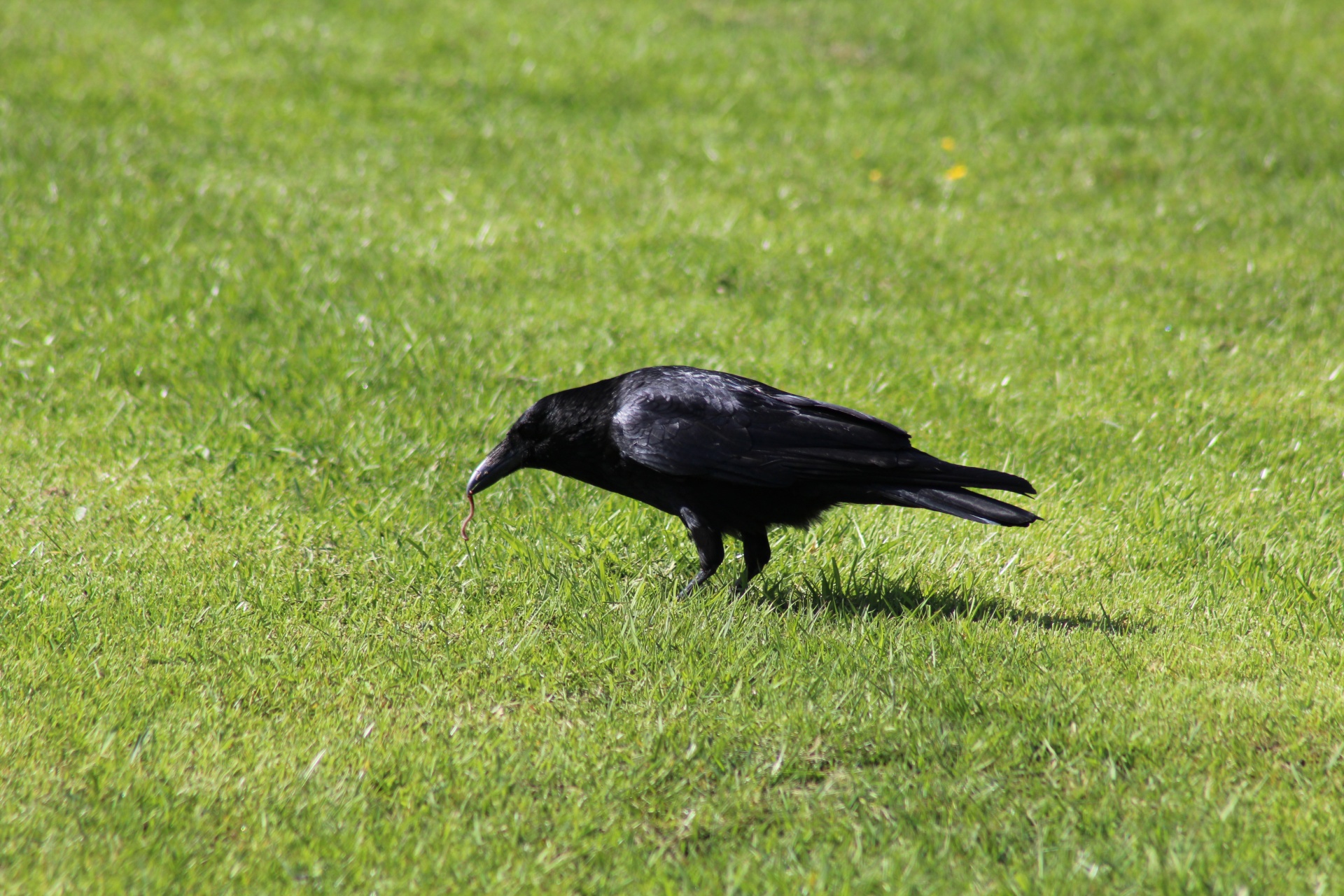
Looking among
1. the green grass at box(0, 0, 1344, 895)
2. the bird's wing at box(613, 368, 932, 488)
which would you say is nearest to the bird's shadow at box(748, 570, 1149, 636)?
the green grass at box(0, 0, 1344, 895)

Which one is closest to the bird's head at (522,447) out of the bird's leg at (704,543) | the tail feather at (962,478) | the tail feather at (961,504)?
the bird's leg at (704,543)

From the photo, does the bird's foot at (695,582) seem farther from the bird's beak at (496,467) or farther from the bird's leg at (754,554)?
the bird's beak at (496,467)

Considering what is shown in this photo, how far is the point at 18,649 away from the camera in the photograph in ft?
12.6

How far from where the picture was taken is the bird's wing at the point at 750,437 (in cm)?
423

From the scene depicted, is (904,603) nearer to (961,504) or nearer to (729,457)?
(961,504)

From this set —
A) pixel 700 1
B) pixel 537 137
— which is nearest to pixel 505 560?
pixel 537 137

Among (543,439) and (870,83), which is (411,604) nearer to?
(543,439)

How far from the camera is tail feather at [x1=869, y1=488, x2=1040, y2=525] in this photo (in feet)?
12.9

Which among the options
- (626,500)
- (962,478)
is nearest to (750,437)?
(962,478)

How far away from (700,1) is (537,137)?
332 centimetres

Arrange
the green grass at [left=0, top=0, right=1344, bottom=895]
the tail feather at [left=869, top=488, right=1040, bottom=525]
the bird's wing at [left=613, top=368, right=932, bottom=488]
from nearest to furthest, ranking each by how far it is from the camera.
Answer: the green grass at [left=0, top=0, right=1344, bottom=895], the tail feather at [left=869, top=488, right=1040, bottom=525], the bird's wing at [left=613, top=368, right=932, bottom=488]

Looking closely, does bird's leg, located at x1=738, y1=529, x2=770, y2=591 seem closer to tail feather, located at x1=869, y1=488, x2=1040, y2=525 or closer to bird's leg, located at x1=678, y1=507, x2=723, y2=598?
bird's leg, located at x1=678, y1=507, x2=723, y2=598

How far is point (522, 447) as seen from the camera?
4723mm

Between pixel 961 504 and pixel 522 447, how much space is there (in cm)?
168
